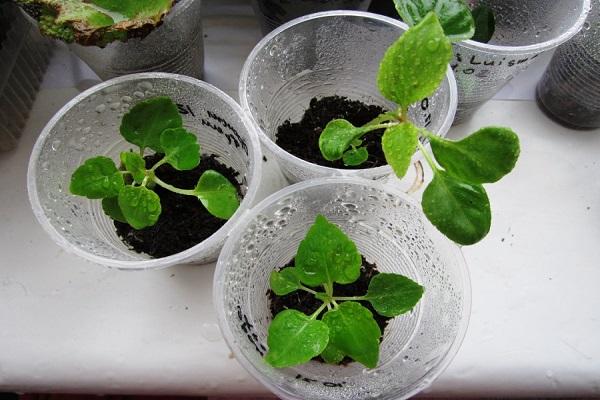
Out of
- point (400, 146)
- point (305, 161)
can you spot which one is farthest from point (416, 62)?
point (305, 161)

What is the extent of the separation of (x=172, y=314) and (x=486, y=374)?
345 mm

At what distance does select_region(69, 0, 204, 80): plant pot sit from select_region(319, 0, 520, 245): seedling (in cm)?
26

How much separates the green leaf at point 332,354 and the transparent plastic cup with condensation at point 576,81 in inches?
17.5

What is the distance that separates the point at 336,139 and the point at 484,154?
0.13 meters

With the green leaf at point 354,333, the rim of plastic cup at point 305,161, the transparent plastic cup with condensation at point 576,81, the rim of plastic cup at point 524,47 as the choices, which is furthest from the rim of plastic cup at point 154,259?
the transparent plastic cup with condensation at point 576,81

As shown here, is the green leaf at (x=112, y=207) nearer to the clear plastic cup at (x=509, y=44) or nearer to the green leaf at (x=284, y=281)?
the green leaf at (x=284, y=281)

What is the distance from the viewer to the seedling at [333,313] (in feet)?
1.38

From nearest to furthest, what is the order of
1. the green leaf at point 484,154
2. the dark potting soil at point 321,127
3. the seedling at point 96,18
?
the green leaf at point 484,154 → the seedling at point 96,18 → the dark potting soil at point 321,127

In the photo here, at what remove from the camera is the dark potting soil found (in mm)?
581

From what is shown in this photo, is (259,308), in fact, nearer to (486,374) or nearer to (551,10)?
(486,374)

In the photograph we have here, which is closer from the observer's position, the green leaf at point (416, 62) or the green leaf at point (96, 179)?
the green leaf at point (416, 62)

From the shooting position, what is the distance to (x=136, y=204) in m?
0.48

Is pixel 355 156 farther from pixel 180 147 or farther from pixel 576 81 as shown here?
pixel 576 81

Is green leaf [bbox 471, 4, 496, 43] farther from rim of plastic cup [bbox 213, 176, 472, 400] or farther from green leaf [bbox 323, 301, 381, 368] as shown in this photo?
green leaf [bbox 323, 301, 381, 368]
